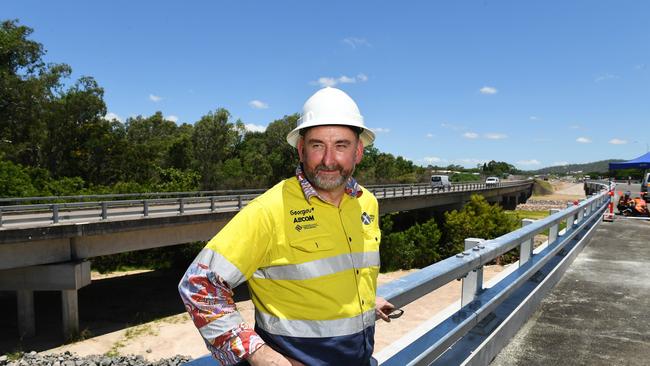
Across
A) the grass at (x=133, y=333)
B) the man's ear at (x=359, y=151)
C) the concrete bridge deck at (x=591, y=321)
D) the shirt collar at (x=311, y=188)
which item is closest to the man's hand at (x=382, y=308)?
the shirt collar at (x=311, y=188)

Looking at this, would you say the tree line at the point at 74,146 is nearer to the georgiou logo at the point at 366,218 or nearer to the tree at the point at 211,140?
the tree at the point at 211,140

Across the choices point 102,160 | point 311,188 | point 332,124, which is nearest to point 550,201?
point 102,160

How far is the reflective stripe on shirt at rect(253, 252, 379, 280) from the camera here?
1.79 m

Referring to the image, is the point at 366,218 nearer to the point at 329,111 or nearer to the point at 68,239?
the point at 329,111

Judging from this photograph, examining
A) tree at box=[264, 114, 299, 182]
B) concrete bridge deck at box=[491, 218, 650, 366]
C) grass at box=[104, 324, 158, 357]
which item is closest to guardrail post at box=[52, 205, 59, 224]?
grass at box=[104, 324, 158, 357]

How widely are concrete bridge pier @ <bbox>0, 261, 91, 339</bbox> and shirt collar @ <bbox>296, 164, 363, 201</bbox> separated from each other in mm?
18021

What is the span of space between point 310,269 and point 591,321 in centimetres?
409

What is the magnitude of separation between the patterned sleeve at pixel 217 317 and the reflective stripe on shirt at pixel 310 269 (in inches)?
10.5

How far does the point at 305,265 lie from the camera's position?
181 cm

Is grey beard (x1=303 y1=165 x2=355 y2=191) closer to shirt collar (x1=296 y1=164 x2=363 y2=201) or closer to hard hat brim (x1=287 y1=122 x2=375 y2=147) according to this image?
shirt collar (x1=296 y1=164 x2=363 y2=201)

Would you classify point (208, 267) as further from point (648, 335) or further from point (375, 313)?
point (648, 335)

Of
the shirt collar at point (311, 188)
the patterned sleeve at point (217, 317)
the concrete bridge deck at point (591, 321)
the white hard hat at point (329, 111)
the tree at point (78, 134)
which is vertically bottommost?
the concrete bridge deck at point (591, 321)

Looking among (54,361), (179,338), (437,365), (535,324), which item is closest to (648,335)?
(535,324)

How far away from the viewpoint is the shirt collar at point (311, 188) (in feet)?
6.39
